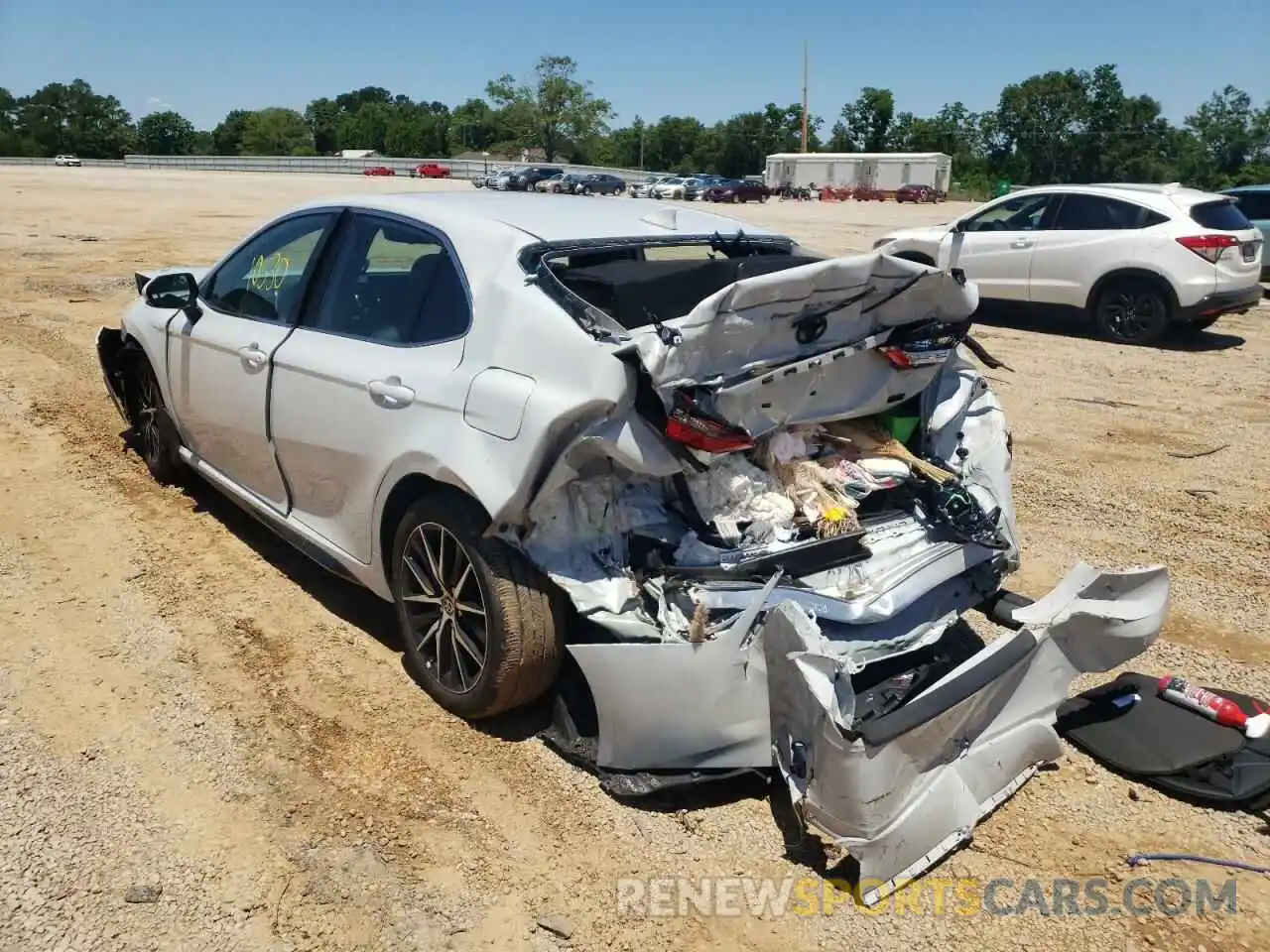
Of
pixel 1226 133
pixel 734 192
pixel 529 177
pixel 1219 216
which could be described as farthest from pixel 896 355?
pixel 1226 133

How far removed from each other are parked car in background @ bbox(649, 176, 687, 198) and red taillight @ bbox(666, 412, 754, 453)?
51948 mm

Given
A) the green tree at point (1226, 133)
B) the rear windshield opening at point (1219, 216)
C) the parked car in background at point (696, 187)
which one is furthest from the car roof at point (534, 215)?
the green tree at point (1226, 133)

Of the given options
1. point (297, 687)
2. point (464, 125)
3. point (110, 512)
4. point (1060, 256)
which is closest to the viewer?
point (297, 687)

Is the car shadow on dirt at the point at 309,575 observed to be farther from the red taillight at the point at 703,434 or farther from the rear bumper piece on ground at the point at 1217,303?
the rear bumper piece on ground at the point at 1217,303

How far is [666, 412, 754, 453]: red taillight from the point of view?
115 inches

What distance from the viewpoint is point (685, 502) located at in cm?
327

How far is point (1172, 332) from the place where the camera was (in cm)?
1171

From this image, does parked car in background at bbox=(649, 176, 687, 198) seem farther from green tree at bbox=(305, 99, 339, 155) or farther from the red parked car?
green tree at bbox=(305, 99, 339, 155)

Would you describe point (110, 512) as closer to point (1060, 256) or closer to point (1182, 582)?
point (1182, 582)

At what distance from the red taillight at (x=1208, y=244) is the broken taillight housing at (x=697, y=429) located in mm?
9325

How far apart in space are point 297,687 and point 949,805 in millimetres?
2337

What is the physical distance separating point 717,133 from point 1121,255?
10572cm

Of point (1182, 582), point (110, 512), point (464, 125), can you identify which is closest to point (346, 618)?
point (110, 512)

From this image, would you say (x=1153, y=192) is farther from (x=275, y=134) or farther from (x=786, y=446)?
(x=275, y=134)
